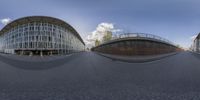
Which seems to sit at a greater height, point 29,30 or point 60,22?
point 60,22

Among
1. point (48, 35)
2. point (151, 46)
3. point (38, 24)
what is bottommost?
point (151, 46)

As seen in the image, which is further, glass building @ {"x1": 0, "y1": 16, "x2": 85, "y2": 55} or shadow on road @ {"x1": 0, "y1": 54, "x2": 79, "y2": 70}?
glass building @ {"x1": 0, "y1": 16, "x2": 85, "y2": 55}

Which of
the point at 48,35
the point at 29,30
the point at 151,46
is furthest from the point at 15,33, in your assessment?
the point at 151,46

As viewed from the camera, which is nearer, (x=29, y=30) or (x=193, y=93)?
(x=193, y=93)

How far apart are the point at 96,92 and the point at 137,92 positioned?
1203mm

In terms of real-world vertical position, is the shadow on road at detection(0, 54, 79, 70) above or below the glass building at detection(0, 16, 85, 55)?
below

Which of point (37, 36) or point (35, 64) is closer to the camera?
point (35, 64)

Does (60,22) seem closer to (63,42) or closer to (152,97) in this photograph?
(63,42)

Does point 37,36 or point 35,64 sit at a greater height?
point 37,36

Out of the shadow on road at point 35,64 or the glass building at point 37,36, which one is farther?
the glass building at point 37,36

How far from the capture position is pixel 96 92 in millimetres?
4652

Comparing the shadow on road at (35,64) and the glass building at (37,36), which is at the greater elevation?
the glass building at (37,36)

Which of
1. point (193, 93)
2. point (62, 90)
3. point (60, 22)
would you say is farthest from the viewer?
point (60, 22)

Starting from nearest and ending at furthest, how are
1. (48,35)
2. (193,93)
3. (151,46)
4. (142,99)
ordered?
1. (142,99)
2. (193,93)
3. (151,46)
4. (48,35)
